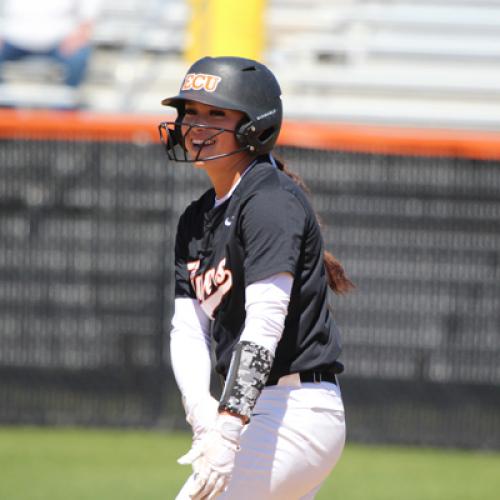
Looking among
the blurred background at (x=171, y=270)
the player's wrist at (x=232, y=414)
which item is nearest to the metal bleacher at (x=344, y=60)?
the blurred background at (x=171, y=270)

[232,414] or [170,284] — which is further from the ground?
[232,414]

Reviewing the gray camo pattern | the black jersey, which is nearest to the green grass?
the black jersey

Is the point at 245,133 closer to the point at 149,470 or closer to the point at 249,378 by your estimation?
the point at 249,378

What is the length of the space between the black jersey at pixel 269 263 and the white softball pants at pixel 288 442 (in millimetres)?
86

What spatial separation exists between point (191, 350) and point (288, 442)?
560 mm

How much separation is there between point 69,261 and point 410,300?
2.62 metres

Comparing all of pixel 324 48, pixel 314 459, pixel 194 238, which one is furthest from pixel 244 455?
pixel 324 48

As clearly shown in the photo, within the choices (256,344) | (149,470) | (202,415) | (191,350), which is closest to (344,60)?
(149,470)

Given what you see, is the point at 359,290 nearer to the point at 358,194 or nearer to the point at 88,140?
the point at 358,194

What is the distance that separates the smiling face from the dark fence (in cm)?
482

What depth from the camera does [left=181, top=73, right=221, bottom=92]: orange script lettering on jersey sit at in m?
3.72

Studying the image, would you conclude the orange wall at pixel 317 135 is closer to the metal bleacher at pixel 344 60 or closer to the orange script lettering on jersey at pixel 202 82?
the metal bleacher at pixel 344 60

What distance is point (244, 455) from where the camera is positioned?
3.56 m

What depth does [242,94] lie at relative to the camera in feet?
12.3
